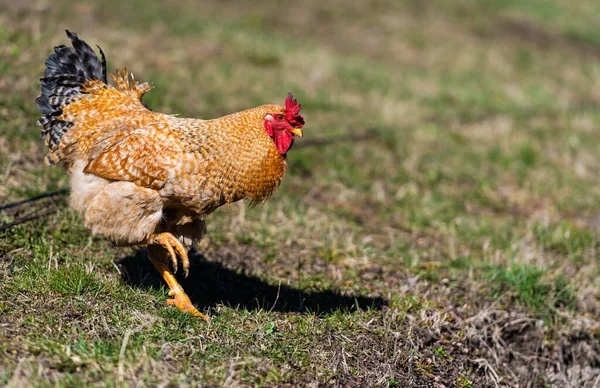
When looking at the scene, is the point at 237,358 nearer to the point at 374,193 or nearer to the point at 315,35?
the point at 374,193

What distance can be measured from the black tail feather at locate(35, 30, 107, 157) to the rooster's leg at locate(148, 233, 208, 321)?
1.30 meters

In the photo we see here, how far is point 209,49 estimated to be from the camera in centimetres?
1073

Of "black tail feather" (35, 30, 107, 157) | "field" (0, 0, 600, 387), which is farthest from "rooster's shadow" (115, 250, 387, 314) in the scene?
"black tail feather" (35, 30, 107, 157)

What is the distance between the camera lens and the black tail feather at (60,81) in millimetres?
5176

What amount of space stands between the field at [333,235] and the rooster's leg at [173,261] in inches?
6.5

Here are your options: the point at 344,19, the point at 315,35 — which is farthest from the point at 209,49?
the point at 344,19

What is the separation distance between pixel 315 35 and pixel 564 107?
543 centimetres

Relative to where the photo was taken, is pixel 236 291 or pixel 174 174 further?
pixel 236 291

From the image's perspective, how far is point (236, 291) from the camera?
5273 mm

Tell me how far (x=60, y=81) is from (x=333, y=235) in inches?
113

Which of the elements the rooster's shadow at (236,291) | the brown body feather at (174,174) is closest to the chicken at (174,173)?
the brown body feather at (174,174)

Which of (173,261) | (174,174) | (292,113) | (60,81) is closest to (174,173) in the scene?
(174,174)

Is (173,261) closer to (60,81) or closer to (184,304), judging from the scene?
(184,304)

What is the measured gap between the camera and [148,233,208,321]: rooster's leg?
4391 millimetres
